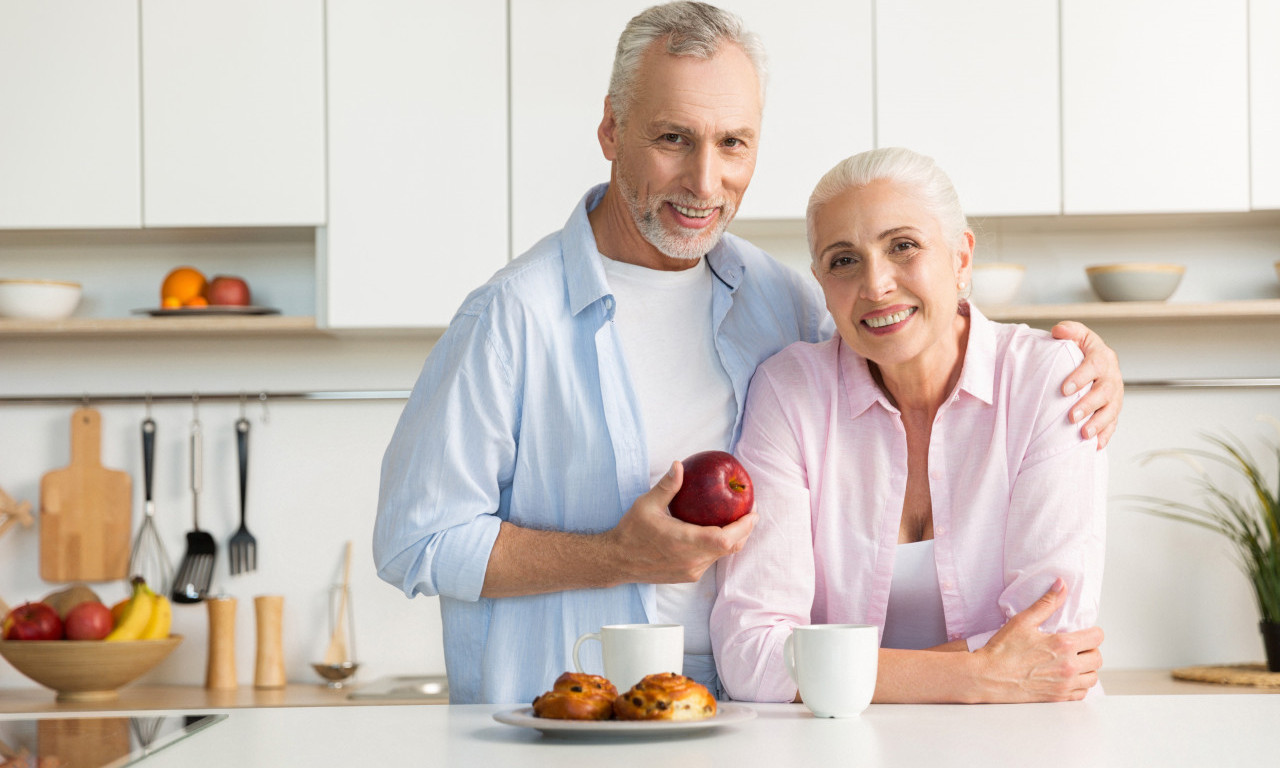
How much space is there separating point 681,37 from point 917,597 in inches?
29.6

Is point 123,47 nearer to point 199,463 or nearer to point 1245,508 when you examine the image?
point 199,463

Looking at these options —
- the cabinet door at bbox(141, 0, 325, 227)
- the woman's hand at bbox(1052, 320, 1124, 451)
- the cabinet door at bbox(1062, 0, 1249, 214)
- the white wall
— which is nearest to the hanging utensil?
the white wall

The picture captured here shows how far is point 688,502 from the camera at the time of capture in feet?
4.46

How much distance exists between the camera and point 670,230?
1.62m

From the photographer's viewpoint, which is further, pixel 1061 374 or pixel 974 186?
A: pixel 974 186

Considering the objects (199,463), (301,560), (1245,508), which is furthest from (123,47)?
(1245,508)

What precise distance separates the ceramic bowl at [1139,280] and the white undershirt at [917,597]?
1.50 meters

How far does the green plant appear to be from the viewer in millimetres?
2676

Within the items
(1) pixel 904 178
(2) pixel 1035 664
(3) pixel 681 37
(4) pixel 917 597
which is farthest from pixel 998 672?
(3) pixel 681 37

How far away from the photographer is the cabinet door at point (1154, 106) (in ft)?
8.79

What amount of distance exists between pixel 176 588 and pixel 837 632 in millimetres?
2206

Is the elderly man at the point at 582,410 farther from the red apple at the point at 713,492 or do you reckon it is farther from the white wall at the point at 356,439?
the white wall at the point at 356,439

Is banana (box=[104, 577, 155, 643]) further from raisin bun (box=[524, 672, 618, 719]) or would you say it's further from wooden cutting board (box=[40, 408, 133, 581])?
raisin bun (box=[524, 672, 618, 719])

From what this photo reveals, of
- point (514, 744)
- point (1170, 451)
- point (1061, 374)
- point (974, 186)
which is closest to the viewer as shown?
point (514, 744)
